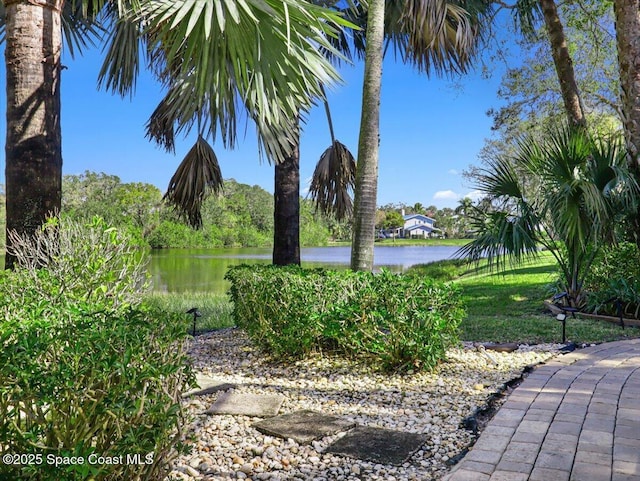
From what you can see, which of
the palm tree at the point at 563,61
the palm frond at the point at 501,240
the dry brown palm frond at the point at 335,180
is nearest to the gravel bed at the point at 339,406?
the palm frond at the point at 501,240

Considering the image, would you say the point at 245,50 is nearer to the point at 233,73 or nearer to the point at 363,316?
the point at 233,73

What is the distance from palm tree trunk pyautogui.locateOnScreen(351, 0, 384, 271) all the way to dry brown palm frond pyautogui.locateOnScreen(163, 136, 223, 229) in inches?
96.8

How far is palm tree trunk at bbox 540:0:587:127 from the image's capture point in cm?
829

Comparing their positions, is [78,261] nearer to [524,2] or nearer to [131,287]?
[131,287]

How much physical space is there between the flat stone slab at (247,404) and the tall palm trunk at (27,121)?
2046mm

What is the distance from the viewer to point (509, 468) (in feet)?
7.61

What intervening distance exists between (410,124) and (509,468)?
54.9 feet

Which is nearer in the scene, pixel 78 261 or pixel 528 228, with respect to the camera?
pixel 78 261

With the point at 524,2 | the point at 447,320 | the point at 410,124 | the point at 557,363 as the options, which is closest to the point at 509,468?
the point at 447,320

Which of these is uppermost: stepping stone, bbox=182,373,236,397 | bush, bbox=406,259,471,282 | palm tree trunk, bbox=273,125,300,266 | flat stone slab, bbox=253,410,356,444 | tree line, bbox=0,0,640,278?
tree line, bbox=0,0,640,278

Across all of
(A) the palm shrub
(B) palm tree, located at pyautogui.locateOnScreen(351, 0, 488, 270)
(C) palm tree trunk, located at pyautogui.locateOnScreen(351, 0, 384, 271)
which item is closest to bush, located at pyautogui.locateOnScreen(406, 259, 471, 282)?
(A) the palm shrub

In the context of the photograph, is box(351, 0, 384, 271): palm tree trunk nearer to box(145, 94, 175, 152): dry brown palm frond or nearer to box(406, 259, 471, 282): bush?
box(145, 94, 175, 152): dry brown palm frond

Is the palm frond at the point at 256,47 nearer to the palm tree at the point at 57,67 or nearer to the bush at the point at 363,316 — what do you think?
the palm tree at the point at 57,67

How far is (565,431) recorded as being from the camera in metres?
2.75
